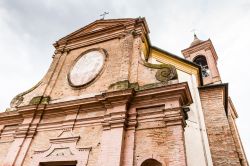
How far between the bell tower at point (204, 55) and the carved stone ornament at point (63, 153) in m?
12.9

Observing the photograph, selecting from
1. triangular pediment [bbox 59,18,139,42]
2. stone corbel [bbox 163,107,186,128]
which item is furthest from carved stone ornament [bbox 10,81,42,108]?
stone corbel [bbox 163,107,186,128]

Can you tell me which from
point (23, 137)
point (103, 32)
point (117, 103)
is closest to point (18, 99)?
point (23, 137)

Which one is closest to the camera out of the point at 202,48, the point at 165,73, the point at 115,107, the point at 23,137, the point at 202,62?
the point at 115,107

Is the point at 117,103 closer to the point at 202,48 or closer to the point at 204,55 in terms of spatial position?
the point at 204,55

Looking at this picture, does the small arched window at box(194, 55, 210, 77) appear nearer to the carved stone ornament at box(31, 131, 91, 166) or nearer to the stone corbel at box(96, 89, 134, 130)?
the stone corbel at box(96, 89, 134, 130)

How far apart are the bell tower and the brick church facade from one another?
7.31 meters

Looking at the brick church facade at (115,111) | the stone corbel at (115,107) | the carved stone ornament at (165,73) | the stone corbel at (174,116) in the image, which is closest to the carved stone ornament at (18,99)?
the brick church facade at (115,111)

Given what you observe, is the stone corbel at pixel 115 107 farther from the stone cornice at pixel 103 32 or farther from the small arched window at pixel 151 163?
the stone cornice at pixel 103 32

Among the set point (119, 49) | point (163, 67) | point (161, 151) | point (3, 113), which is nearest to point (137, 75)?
point (163, 67)

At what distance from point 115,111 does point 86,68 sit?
2.83 m

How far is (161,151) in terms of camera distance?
5488mm

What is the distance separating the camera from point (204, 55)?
19094mm

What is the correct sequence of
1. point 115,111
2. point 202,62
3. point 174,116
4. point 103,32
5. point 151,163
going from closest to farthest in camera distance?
point 151,163 < point 174,116 < point 115,111 < point 103,32 < point 202,62

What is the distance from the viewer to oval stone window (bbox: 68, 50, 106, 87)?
8297mm
